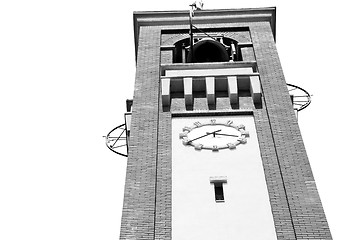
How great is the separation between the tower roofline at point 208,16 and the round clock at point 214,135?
7779 mm

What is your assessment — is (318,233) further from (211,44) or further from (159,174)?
(211,44)

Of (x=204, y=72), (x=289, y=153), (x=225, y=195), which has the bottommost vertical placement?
(x=225, y=195)

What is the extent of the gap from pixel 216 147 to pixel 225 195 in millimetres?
2249

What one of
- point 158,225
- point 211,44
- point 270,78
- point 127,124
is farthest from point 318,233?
point 211,44

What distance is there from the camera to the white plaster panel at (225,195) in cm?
1855

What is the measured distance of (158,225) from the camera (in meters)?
18.8

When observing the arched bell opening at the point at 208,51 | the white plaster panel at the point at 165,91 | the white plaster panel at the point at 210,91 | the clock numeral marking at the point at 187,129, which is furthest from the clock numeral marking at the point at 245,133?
the arched bell opening at the point at 208,51

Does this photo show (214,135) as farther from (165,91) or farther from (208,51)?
(208,51)

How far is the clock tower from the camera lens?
18.8m

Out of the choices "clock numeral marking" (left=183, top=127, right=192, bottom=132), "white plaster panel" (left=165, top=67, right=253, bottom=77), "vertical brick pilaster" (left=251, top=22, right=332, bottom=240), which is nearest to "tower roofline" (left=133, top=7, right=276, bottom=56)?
"vertical brick pilaster" (left=251, top=22, right=332, bottom=240)

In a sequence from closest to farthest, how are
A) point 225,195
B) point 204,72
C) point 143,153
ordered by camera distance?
point 225,195, point 143,153, point 204,72

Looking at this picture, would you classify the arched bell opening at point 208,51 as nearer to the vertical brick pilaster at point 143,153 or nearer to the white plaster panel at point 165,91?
the vertical brick pilaster at point 143,153

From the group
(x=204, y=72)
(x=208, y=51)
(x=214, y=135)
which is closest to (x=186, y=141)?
(x=214, y=135)

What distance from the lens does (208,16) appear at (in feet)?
100
